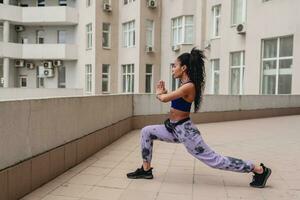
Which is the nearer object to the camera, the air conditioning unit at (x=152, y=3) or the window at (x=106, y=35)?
the air conditioning unit at (x=152, y=3)

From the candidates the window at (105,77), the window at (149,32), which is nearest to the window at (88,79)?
the window at (105,77)

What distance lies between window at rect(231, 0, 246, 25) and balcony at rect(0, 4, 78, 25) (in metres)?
16.0

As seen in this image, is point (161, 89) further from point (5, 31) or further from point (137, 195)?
point (5, 31)

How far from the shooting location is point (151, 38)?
1064 inches

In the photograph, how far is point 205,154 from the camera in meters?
4.49

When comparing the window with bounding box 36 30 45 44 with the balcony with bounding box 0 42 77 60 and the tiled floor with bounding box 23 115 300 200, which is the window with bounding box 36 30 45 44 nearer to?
the balcony with bounding box 0 42 77 60

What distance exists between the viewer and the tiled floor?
421cm

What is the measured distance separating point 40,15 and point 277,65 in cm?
2193

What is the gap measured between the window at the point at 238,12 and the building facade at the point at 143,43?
0.05 m

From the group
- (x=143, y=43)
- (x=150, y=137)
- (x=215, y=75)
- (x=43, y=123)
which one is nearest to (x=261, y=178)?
(x=150, y=137)

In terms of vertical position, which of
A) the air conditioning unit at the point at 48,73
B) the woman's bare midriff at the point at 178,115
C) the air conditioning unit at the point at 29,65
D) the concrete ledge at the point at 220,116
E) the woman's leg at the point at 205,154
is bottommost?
the concrete ledge at the point at 220,116

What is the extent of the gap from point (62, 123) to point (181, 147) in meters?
3.02

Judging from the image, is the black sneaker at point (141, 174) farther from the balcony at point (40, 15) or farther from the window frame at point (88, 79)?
the balcony at point (40, 15)

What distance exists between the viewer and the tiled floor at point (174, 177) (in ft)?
13.8
